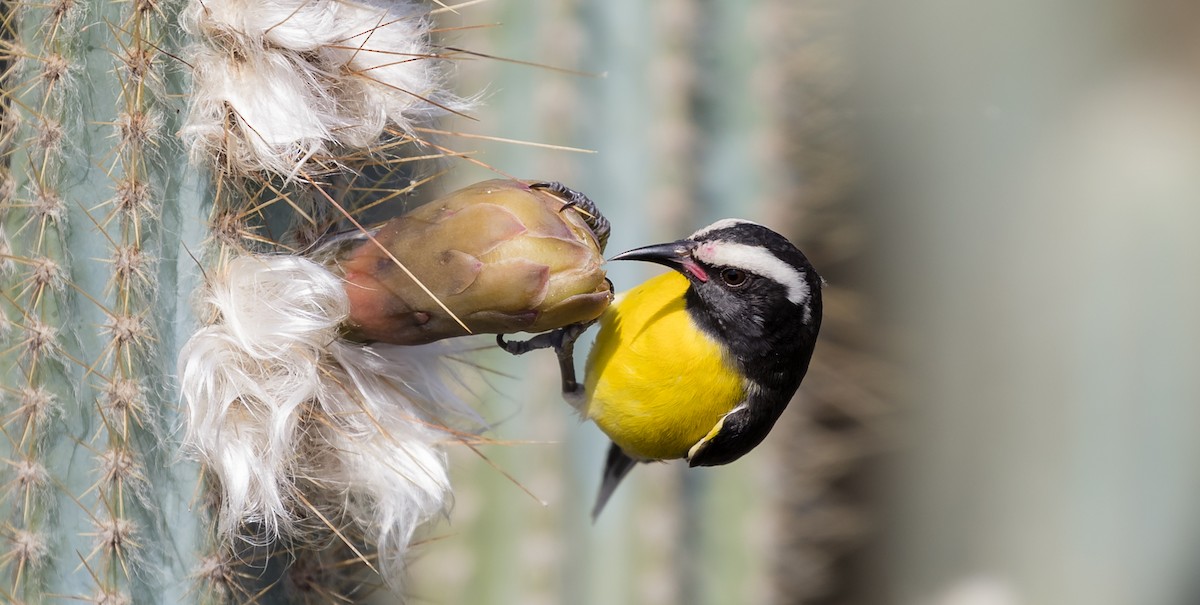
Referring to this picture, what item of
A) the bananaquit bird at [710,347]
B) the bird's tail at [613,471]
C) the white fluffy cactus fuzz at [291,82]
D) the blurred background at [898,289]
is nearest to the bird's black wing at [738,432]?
the bananaquit bird at [710,347]

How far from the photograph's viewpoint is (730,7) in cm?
185

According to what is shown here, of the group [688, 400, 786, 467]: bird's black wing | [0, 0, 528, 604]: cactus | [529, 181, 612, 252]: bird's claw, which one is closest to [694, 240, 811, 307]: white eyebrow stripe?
[688, 400, 786, 467]: bird's black wing

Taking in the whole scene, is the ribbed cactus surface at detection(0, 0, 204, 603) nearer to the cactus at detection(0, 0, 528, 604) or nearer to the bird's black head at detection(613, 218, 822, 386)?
the cactus at detection(0, 0, 528, 604)

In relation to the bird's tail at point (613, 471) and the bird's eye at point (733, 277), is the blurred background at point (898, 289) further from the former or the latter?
the bird's eye at point (733, 277)

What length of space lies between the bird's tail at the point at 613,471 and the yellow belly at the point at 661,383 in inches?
10.5

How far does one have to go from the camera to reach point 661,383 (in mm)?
1323

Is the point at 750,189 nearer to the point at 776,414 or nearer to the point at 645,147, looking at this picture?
the point at 645,147

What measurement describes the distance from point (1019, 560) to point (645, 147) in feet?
5.17

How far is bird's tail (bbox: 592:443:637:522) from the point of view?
65.2 inches

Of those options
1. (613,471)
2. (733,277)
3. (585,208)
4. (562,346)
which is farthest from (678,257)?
(613,471)

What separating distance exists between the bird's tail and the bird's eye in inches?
16.3

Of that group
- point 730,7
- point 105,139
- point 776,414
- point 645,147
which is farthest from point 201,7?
point 730,7

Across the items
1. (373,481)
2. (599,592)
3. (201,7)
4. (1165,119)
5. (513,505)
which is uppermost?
(201,7)

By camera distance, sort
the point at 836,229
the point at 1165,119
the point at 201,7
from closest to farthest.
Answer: the point at 201,7 < the point at 836,229 < the point at 1165,119
